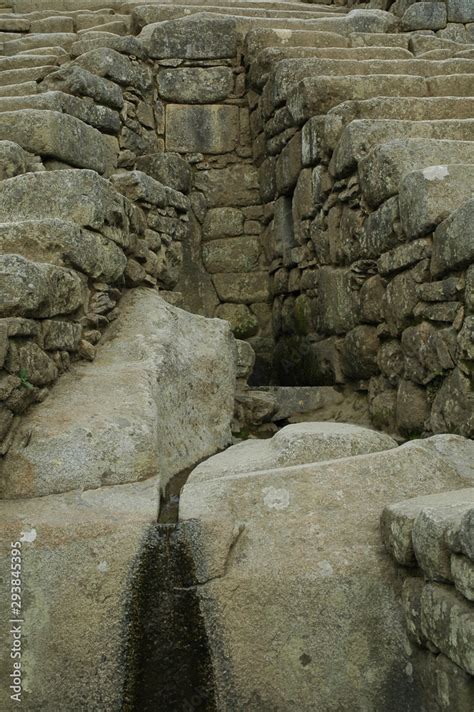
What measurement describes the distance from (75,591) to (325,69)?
605 centimetres

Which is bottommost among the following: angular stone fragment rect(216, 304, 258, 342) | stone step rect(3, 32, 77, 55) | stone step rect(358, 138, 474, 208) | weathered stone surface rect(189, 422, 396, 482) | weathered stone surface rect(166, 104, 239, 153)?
angular stone fragment rect(216, 304, 258, 342)

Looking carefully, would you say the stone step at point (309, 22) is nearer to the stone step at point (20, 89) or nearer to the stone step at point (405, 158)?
the stone step at point (20, 89)

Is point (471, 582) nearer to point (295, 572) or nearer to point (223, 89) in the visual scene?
point (295, 572)

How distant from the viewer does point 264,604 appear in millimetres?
3504

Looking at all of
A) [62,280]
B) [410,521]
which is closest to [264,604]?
[410,521]

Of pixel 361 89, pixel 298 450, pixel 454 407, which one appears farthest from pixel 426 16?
pixel 298 450

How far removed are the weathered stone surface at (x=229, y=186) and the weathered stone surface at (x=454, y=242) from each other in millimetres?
4118

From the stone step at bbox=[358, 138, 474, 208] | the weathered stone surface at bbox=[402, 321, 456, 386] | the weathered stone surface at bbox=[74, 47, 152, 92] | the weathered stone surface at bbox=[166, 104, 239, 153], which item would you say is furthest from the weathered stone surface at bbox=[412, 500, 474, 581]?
the weathered stone surface at bbox=[166, 104, 239, 153]

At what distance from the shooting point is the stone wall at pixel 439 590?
2939 mm

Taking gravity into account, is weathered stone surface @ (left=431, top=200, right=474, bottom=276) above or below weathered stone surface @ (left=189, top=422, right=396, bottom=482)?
above

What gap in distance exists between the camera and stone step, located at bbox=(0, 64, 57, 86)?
7.96m

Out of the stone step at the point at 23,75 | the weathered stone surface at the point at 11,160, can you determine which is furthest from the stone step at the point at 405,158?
the stone step at the point at 23,75

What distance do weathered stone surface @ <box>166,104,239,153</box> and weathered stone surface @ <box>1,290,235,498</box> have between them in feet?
10.9

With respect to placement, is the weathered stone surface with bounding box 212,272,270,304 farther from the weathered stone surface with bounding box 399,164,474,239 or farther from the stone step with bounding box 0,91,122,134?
the weathered stone surface with bounding box 399,164,474,239
